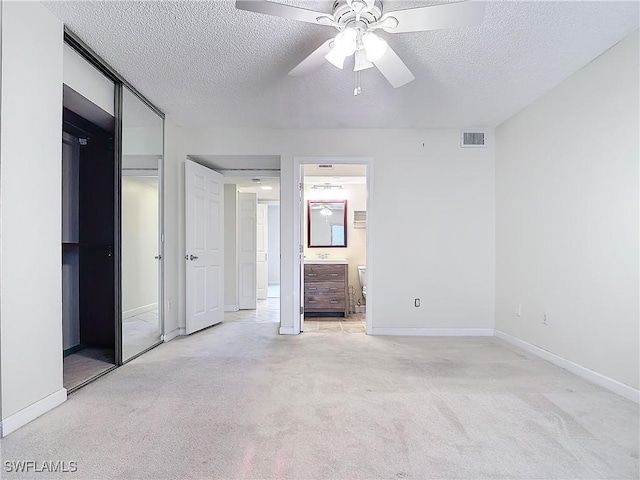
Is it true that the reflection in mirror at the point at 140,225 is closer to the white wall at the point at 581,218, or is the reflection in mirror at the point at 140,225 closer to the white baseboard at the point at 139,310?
the white baseboard at the point at 139,310

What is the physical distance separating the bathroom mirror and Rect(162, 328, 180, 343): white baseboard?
2.79 metres

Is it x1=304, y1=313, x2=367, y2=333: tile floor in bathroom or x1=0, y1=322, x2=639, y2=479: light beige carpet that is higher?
x1=0, y1=322, x2=639, y2=479: light beige carpet

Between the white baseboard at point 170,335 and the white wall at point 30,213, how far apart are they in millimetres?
1641

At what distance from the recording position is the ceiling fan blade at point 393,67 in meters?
2.38

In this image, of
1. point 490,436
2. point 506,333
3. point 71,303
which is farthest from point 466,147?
point 71,303

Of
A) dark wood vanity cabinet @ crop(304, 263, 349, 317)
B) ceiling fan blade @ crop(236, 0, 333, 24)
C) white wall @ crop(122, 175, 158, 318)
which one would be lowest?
dark wood vanity cabinet @ crop(304, 263, 349, 317)

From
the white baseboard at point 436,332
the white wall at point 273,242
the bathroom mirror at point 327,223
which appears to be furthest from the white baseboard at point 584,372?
the white wall at point 273,242

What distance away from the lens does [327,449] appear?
1.89m

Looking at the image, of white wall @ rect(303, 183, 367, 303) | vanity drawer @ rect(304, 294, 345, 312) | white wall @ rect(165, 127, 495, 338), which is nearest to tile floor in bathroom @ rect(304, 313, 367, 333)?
vanity drawer @ rect(304, 294, 345, 312)

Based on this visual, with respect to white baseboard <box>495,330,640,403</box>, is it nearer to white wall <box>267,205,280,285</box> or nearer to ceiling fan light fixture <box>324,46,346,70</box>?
ceiling fan light fixture <box>324,46,346,70</box>

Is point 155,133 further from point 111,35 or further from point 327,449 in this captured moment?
point 327,449

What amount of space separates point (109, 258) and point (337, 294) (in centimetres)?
305

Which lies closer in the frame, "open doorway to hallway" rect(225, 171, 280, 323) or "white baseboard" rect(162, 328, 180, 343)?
"white baseboard" rect(162, 328, 180, 343)

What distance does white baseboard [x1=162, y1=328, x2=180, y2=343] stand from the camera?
4.08 metres
